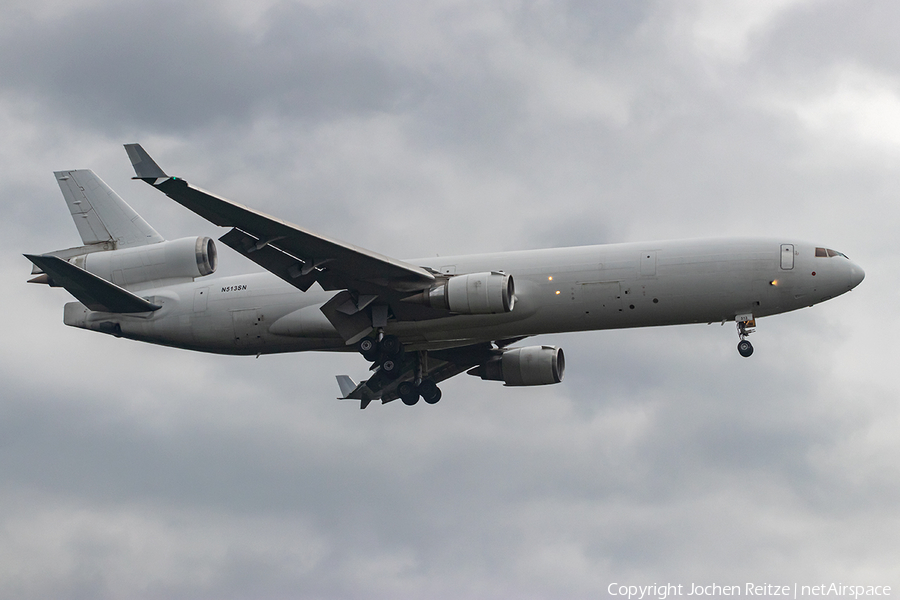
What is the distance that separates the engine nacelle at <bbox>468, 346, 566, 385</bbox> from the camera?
159 ft

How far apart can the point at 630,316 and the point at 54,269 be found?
22.3 metres

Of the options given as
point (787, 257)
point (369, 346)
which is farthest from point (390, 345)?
point (787, 257)

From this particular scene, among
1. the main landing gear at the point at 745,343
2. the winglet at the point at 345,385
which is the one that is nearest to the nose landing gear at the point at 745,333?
the main landing gear at the point at 745,343

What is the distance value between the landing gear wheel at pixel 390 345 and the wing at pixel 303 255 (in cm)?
226

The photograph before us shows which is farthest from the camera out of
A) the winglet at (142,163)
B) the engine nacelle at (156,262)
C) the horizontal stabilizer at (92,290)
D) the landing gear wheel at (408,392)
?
the landing gear wheel at (408,392)

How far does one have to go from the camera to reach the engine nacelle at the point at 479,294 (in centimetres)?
3891

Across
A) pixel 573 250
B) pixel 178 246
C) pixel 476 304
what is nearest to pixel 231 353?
pixel 178 246

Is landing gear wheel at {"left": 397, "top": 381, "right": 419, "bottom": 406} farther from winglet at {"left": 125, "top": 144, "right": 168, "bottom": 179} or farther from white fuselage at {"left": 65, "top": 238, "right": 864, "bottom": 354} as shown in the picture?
winglet at {"left": 125, "top": 144, "right": 168, "bottom": 179}

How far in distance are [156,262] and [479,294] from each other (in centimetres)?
1523

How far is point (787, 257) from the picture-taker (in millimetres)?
40094

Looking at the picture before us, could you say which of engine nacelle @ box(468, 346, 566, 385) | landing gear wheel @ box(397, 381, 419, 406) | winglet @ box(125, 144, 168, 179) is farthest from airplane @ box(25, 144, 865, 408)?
engine nacelle @ box(468, 346, 566, 385)

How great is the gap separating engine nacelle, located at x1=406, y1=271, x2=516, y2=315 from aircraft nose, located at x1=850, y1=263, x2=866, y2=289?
1258 centimetres

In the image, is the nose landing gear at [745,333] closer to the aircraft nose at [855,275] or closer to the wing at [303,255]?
the aircraft nose at [855,275]

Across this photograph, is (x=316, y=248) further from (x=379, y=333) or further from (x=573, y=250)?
(x=573, y=250)
